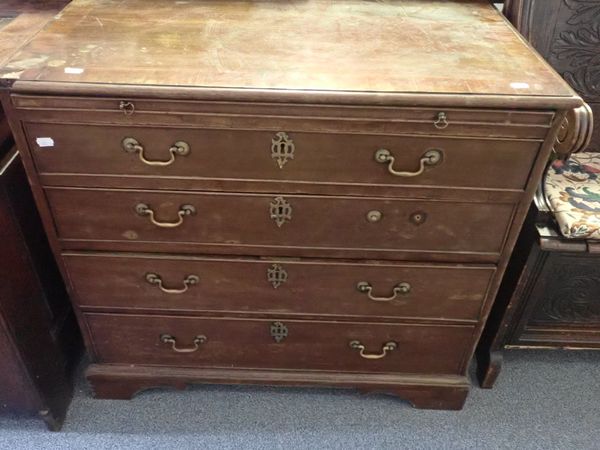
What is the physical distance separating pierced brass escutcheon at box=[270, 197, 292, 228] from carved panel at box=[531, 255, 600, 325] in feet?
2.23

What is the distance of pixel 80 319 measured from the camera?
1.30 meters

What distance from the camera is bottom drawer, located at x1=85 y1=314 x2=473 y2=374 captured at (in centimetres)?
131

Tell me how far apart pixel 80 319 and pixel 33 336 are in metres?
0.11

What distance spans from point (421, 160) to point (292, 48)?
1.13 feet

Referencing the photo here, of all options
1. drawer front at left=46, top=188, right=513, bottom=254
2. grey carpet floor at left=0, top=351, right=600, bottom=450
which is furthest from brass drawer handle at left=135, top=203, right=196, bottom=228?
grey carpet floor at left=0, top=351, right=600, bottom=450

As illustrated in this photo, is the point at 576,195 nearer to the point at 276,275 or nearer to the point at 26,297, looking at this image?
the point at 276,275

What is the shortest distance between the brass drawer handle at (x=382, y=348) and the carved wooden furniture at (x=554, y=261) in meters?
0.31

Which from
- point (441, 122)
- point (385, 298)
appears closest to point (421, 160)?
point (441, 122)

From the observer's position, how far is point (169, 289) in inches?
Result: 48.9

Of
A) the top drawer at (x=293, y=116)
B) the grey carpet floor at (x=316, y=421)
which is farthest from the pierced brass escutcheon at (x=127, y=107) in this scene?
the grey carpet floor at (x=316, y=421)

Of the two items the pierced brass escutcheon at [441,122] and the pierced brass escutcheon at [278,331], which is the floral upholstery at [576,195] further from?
the pierced brass escutcheon at [278,331]

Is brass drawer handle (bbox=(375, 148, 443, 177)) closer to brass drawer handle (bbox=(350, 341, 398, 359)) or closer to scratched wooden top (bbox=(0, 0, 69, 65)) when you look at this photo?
brass drawer handle (bbox=(350, 341, 398, 359))

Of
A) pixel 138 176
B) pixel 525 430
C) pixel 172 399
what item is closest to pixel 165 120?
pixel 138 176

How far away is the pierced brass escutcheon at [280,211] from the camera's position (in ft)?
3.56
